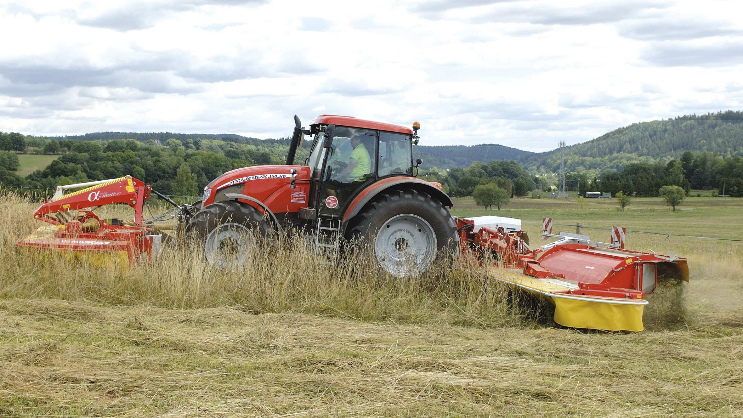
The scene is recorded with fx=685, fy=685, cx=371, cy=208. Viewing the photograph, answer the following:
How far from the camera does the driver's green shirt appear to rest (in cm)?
918

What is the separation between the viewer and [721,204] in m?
80.5

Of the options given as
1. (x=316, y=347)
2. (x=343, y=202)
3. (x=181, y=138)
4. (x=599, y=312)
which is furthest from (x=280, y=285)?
(x=181, y=138)

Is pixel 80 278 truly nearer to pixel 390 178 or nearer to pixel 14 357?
pixel 14 357

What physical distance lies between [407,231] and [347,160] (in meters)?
1.26

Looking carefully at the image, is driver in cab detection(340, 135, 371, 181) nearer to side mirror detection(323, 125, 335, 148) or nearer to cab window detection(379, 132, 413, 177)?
cab window detection(379, 132, 413, 177)

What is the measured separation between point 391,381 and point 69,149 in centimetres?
2886

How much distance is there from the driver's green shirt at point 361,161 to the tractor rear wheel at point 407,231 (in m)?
0.64

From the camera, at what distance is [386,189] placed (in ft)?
28.7

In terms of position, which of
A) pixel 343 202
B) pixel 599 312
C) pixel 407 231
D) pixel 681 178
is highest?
pixel 681 178

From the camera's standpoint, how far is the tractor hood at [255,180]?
920 cm

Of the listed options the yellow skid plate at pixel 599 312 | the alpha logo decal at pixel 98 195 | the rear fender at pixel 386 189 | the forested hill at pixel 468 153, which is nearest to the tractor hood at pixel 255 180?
the rear fender at pixel 386 189

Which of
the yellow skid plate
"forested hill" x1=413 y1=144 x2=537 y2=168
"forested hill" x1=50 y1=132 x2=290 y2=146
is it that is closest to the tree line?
"forested hill" x1=413 y1=144 x2=537 y2=168

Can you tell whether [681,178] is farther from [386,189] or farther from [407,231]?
[386,189]

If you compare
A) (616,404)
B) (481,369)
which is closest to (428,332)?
(481,369)
